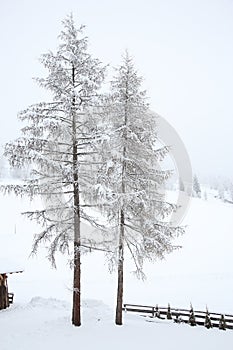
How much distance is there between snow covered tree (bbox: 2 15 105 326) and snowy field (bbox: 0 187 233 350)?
5.46 feet

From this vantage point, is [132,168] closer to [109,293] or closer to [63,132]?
[63,132]

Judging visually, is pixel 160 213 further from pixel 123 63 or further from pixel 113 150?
pixel 123 63

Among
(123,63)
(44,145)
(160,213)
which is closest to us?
(44,145)

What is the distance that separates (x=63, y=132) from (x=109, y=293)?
19.1 meters

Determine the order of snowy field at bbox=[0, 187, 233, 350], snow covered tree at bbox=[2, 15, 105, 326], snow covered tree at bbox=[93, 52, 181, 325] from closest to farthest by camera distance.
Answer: snow covered tree at bbox=[2, 15, 105, 326]
snowy field at bbox=[0, 187, 233, 350]
snow covered tree at bbox=[93, 52, 181, 325]

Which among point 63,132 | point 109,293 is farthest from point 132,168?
point 109,293

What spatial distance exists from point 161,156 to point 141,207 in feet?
7.87

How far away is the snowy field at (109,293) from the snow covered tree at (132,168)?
2143mm

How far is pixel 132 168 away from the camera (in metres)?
11.9

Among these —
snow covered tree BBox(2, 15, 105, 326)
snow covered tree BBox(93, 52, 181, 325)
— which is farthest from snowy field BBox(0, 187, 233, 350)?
snow covered tree BBox(93, 52, 181, 325)

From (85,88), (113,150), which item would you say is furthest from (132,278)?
(85,88)

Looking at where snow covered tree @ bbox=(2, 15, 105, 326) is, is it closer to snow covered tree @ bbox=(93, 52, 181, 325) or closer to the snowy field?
snow covered tree @ bbox=(93, 52, 181, 325)

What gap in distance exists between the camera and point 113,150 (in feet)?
37.8

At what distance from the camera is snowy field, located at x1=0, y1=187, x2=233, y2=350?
429 inches
